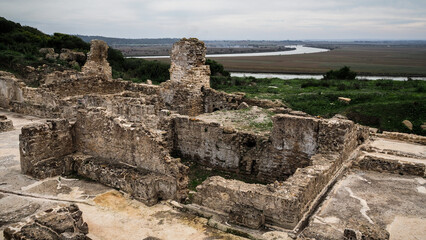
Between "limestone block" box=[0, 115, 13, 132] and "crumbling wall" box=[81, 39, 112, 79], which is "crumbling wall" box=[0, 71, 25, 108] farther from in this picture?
"limestone block" box=[0, 115, 13, 132]

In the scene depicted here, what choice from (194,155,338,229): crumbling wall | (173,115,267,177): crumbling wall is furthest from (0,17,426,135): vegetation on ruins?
(194,155,338,229): crumbling wall

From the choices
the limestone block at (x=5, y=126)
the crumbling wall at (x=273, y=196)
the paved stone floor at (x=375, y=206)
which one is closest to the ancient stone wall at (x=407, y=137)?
the paved stone floor at (x=375, y=206)

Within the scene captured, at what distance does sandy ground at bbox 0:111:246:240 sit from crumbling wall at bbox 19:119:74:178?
11.3 inches

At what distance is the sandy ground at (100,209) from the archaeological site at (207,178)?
0.09ft

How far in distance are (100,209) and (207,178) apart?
8.67 feet

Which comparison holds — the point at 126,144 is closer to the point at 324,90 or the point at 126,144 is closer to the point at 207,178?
the point at 207,178

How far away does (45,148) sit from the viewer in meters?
9.99

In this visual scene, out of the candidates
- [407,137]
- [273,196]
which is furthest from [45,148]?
[407,137]

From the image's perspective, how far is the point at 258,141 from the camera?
11.5 meters

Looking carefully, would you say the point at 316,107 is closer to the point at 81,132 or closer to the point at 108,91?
the point at 108,91

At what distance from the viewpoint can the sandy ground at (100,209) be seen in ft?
23.7

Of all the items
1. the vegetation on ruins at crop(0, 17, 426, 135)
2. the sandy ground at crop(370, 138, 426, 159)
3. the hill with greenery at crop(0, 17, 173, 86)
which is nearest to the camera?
the sandy ground at crop(370, 138, 426, 159)

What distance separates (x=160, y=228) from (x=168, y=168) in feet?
5.81

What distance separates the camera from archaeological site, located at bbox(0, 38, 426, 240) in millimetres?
7176
